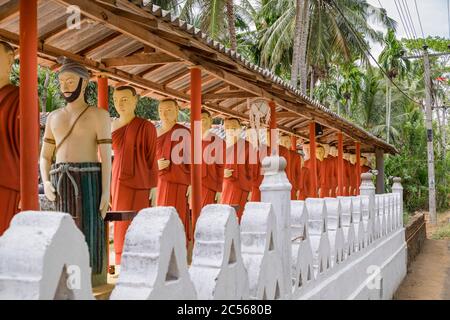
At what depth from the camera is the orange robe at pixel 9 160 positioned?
3455 mm

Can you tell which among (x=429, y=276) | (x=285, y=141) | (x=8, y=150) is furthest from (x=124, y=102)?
(x=429, y=276)

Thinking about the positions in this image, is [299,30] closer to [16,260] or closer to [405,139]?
[405,139]

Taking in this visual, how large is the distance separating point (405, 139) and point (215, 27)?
15.8 m

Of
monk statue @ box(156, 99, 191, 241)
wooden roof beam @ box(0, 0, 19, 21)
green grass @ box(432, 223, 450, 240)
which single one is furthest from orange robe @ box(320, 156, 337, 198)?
wooden roof beam @ box(0, 0, 19, 21)

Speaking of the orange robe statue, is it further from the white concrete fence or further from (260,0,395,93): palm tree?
(260,0,395,93): palm tree

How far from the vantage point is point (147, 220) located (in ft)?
6.63

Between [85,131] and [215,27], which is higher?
[215,27]

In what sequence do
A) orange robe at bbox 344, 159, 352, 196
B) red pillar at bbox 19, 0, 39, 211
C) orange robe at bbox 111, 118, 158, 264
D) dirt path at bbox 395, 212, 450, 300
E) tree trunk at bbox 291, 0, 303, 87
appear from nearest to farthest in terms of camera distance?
red pillar at bbox 19, 0, 39, 211
orange robe at bbox 111, 118, 158, 264
dirt path at bbox 395, 212, 450, 300
orange robe at bbox 344, 159, 352, 196
tree trunk at bbox 291, 0, 303, 87

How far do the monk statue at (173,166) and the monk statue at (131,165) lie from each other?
2.60ft

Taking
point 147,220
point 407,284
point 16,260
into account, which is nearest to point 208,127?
point 147,220

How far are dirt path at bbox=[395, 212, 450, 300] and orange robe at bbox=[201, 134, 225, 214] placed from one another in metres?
4.56

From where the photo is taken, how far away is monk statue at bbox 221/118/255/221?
7.43 meters

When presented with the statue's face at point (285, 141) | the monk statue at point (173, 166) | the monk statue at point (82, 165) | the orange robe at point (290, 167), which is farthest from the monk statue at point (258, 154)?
the monk statue at point (82, 165)

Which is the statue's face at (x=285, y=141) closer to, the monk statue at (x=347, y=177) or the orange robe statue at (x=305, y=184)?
the orange robe statue at (x=305, y=184)
